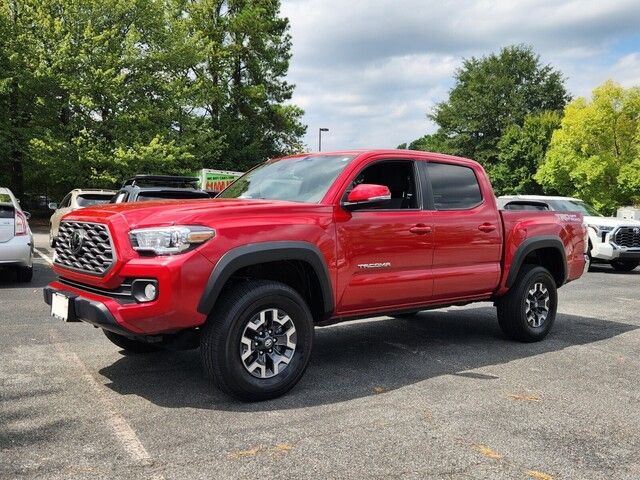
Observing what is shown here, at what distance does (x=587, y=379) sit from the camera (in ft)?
16.3

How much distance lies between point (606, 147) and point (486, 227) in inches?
1044

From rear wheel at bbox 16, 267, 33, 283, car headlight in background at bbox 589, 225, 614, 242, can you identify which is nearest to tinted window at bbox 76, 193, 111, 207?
rear wheel at bbox 16, 267, 33, 283

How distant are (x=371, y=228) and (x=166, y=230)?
170cm

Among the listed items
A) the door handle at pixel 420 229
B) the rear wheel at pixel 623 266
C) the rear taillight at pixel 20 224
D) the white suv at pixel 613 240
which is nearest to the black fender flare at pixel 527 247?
the door handle at pixel 420 229

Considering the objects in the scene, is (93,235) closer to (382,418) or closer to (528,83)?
(382,418)

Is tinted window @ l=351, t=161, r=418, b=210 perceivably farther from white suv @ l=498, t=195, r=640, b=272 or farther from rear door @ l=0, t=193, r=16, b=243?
white suv @ l=498, t=195, r=640, b=272

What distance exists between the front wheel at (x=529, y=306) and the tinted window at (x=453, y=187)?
1.08 metres

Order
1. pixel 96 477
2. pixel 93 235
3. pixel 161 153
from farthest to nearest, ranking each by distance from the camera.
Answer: pixel 161 153 < pixel 93 235 < pixel 96 477

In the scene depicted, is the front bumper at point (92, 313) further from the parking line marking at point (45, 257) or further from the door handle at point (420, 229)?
the parking line marking at point (45, 257)

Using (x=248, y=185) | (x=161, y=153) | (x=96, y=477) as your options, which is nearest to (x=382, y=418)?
(x=96, y=477)

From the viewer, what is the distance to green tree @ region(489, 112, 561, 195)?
4864 cm

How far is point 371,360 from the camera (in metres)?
5.40

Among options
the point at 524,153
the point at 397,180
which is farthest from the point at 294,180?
the point at 524,153

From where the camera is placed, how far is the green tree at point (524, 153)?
4864cm
